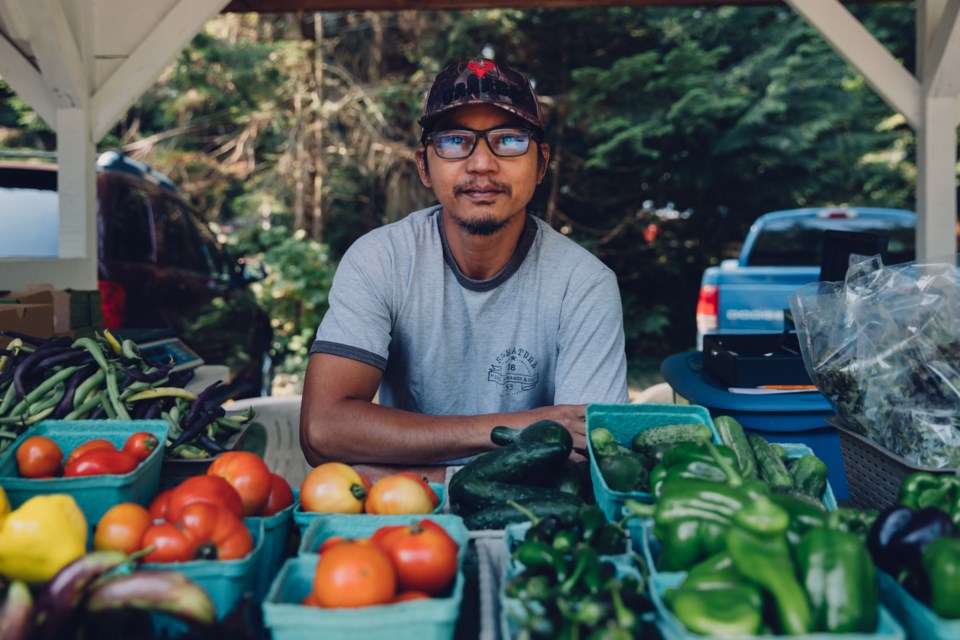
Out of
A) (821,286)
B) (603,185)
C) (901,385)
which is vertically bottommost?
(901,385)

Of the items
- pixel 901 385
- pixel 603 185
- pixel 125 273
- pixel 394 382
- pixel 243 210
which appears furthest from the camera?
pixel 603 185

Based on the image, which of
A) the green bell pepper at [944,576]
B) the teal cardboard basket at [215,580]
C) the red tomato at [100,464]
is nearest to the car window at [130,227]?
the red tomato at [100,464]

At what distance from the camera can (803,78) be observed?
10602mm

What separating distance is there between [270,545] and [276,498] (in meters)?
0.16

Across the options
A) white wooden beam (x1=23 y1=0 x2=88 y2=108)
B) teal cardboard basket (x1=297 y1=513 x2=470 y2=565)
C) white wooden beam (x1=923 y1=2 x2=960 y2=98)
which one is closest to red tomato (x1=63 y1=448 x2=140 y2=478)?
teal cardboard basket (x1=297 y1=513 x2=470 y2=565)

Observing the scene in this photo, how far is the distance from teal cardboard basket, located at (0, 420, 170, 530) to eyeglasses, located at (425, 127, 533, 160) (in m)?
1.41

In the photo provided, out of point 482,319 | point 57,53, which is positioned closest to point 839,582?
point 482,319

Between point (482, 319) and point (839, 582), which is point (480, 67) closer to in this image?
point (482, 319)

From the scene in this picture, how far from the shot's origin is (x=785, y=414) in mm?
3217

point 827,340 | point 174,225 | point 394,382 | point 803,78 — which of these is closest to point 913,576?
point 827,340

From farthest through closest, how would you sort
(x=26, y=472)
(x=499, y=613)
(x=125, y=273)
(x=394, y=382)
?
(x=125, y=273) < (x=394, y=382) < (x=26, y=472) < (x=499, y=613)

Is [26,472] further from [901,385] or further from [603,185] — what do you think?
[603,185]

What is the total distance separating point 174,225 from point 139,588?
5349mm

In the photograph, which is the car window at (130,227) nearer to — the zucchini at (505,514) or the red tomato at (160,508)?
the red tomato at (160,508)
